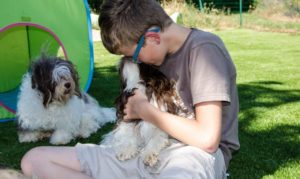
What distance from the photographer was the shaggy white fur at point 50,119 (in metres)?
4.63

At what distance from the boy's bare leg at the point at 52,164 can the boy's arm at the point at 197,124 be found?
1.66 feet

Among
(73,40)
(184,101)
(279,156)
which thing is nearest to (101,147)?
(184,101)

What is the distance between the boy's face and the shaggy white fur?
2.44m

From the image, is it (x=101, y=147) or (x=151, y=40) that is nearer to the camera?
(x=151, y=40)

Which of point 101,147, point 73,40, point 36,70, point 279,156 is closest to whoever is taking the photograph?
point 101,147

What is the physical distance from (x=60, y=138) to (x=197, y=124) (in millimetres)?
2587

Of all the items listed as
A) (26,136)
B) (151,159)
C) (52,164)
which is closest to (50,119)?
(26,136)

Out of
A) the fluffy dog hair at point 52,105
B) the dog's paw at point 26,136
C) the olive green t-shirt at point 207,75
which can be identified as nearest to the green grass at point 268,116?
the olive green t-shirt at point 207,75

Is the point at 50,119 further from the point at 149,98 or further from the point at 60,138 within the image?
the point at 149,98

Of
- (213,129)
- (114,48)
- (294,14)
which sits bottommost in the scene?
(294,14)

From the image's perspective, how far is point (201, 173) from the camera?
2.24m

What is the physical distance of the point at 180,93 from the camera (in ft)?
8.25

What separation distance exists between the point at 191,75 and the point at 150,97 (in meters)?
0.34

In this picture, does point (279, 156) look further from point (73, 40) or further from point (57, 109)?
point (73, 40)
